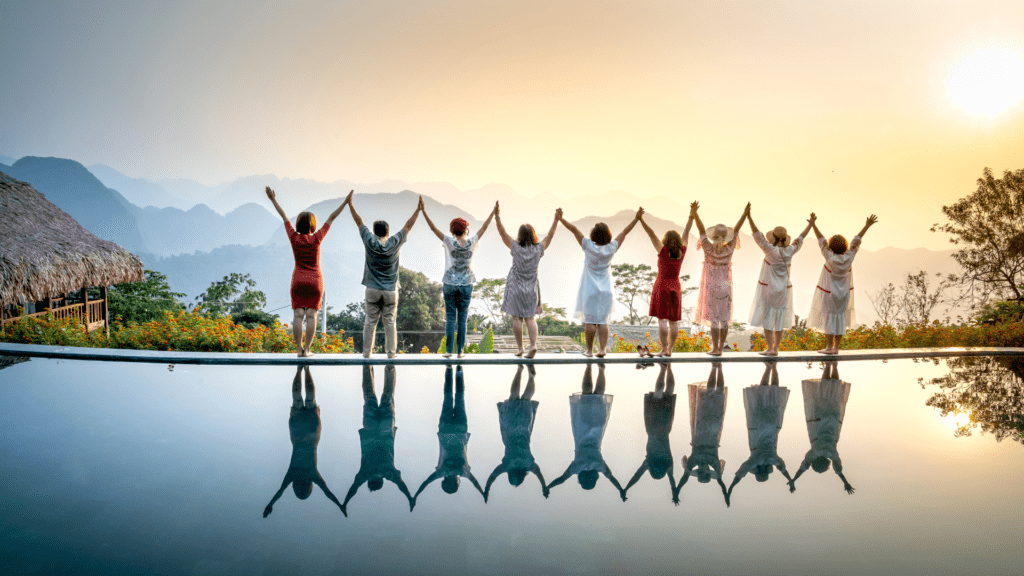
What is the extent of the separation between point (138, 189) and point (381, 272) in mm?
66381

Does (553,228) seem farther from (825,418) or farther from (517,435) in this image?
(825,418)

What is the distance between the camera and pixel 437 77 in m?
18.5

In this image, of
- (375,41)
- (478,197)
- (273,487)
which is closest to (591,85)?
(375,41)

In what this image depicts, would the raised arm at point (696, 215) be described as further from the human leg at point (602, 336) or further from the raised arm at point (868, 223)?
the raised arm at point (868, 223)

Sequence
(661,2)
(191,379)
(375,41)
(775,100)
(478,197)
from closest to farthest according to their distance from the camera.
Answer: (191,379), (661,2), (775,100), (375,41), (478,197)

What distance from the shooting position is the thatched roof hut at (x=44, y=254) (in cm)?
922

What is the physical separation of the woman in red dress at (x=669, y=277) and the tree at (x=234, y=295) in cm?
792

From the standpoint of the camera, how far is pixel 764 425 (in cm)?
426

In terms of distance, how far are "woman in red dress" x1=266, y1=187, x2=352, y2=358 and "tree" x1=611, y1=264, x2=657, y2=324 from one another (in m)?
12.2

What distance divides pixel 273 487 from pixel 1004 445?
4628 millimetres

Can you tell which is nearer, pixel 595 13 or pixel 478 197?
pixel 595 13

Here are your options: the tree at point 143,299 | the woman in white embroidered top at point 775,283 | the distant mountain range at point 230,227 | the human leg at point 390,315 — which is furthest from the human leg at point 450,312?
the distant mountain range at point 230,227

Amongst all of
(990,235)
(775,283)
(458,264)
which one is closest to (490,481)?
(458,264)

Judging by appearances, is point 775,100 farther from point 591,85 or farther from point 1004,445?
point 1004,445
